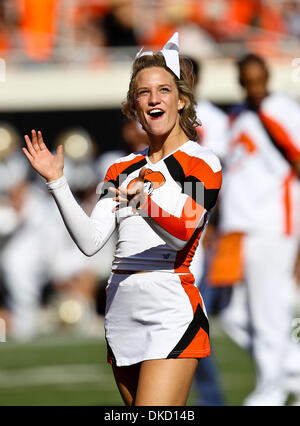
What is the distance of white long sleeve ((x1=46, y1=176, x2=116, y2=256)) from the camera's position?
392 centimetres

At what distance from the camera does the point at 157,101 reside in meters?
4.09

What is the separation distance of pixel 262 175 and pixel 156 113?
3035mm

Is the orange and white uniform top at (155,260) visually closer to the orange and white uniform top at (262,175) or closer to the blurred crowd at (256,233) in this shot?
the blurred crowd at (256,233)

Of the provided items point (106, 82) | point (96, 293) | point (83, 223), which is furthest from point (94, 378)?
point (106, 82)

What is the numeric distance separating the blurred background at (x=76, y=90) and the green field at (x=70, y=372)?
1001mm

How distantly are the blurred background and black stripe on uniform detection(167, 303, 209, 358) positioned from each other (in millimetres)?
8075

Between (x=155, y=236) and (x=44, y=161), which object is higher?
(x=44, y=161)

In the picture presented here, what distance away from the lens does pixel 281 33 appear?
15523 mm

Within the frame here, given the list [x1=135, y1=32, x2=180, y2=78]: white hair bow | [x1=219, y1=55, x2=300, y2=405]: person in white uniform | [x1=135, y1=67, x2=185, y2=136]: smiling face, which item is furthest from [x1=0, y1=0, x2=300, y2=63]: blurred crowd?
[x1=135, y1=67, x2=185, y2=136]: smiling face

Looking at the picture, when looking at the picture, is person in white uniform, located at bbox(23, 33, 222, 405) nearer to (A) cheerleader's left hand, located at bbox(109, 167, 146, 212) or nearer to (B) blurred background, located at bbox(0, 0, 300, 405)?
(A) cheerleader's left hand, located at bbox(109, 167, 146, 212)

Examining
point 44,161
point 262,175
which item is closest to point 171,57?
point 44,161

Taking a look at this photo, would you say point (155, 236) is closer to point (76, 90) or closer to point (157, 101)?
point (157, 101)
